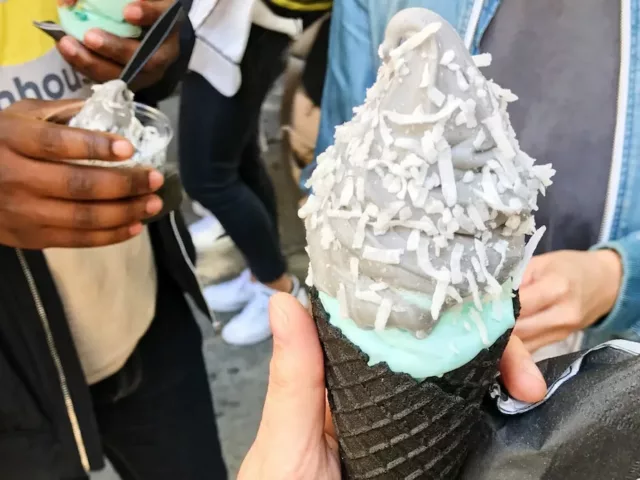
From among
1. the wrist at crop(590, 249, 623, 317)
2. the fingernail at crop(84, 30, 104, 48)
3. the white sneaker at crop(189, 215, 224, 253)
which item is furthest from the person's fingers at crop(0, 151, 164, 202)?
the white sneaker at crop(189, 215, 224, 253)

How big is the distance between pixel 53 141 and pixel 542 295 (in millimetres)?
684

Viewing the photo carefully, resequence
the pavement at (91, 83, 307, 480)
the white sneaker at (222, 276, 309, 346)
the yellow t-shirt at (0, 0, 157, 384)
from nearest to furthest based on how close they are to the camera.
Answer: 1. the yellow t-shirt at (0, 0, 157, 384)
2. the pavement at (91, 83, 307, 480)
3. the white sneaker at (222, 276, 309, 346)

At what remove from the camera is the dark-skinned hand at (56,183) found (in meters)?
0.81

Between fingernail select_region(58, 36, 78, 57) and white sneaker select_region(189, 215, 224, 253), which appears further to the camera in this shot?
white sneaker select_region(189, 215, 224, 253)

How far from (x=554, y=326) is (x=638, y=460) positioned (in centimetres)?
29

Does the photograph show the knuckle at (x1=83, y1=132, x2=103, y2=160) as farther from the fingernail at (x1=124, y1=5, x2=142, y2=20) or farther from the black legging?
the black legging

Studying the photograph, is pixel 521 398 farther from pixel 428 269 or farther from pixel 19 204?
pixel 19 204

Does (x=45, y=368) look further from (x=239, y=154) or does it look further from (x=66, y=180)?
(x=239, y=154)

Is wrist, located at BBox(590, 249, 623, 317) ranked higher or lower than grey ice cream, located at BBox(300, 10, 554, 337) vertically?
lower

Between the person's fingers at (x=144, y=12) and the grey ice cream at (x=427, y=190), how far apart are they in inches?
21.3

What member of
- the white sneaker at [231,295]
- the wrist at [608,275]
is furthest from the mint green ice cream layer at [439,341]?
the white sneaker at [231,295]

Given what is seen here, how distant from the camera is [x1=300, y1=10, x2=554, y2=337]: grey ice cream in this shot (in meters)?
0.58

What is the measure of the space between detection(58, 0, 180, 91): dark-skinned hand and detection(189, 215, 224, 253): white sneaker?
1.36 meters

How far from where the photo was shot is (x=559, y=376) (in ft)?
2.35
